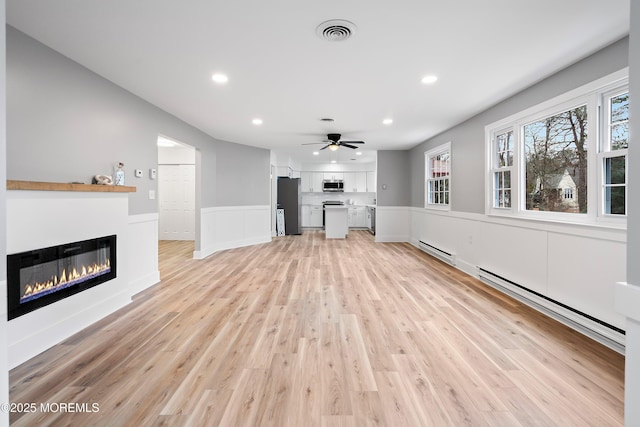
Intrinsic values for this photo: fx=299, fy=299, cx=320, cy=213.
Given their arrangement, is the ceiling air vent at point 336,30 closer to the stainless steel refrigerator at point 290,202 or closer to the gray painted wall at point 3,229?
the gray painted wall at point 3,229

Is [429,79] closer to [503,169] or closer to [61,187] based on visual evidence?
[503,169]

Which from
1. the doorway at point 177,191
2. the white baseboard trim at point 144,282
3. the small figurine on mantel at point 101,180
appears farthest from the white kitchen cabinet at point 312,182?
the small figurine on mantel at point 101,180

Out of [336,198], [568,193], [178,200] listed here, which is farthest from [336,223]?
[568,193]

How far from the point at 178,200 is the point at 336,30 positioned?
6.74 meters

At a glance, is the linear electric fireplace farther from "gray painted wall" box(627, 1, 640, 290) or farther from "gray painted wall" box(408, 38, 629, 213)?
"gray painted wall" box(408, 38, 629, 213)

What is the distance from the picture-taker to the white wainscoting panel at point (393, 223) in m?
7.71

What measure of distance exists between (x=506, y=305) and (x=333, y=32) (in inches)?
124

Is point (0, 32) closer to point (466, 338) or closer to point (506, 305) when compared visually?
point (466, 338)

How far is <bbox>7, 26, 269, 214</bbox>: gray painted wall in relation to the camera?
228 cm

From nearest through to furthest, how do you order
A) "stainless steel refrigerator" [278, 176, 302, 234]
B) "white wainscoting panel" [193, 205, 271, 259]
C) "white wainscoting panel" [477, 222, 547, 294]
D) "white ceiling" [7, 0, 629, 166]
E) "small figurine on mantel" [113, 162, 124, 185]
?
"white ceiling" [7, 0, 629, 166] < "white wainscoting panel" [477, 222, 547, 294] < "small figurine on mantel" [113, 162, 124, 185] < "white wainscoting panel" [193, 205, 271, 259] < "stainless steel refrigerator" [278, 176, 302, 234]

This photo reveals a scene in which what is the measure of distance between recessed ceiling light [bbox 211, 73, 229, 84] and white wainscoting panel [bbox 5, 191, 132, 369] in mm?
1572

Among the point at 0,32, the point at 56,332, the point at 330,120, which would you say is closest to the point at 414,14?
the point at 0,32

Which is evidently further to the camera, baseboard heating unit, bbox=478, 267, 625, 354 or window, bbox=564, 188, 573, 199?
window, bbox=564, 188, 573, 199

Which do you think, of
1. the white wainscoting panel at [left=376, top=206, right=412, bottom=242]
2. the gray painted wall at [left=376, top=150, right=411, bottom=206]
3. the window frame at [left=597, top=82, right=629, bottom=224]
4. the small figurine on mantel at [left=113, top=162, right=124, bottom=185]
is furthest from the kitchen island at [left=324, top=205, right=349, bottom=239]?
the window frame at [left=597, top=82, right=629, bottom=224]
